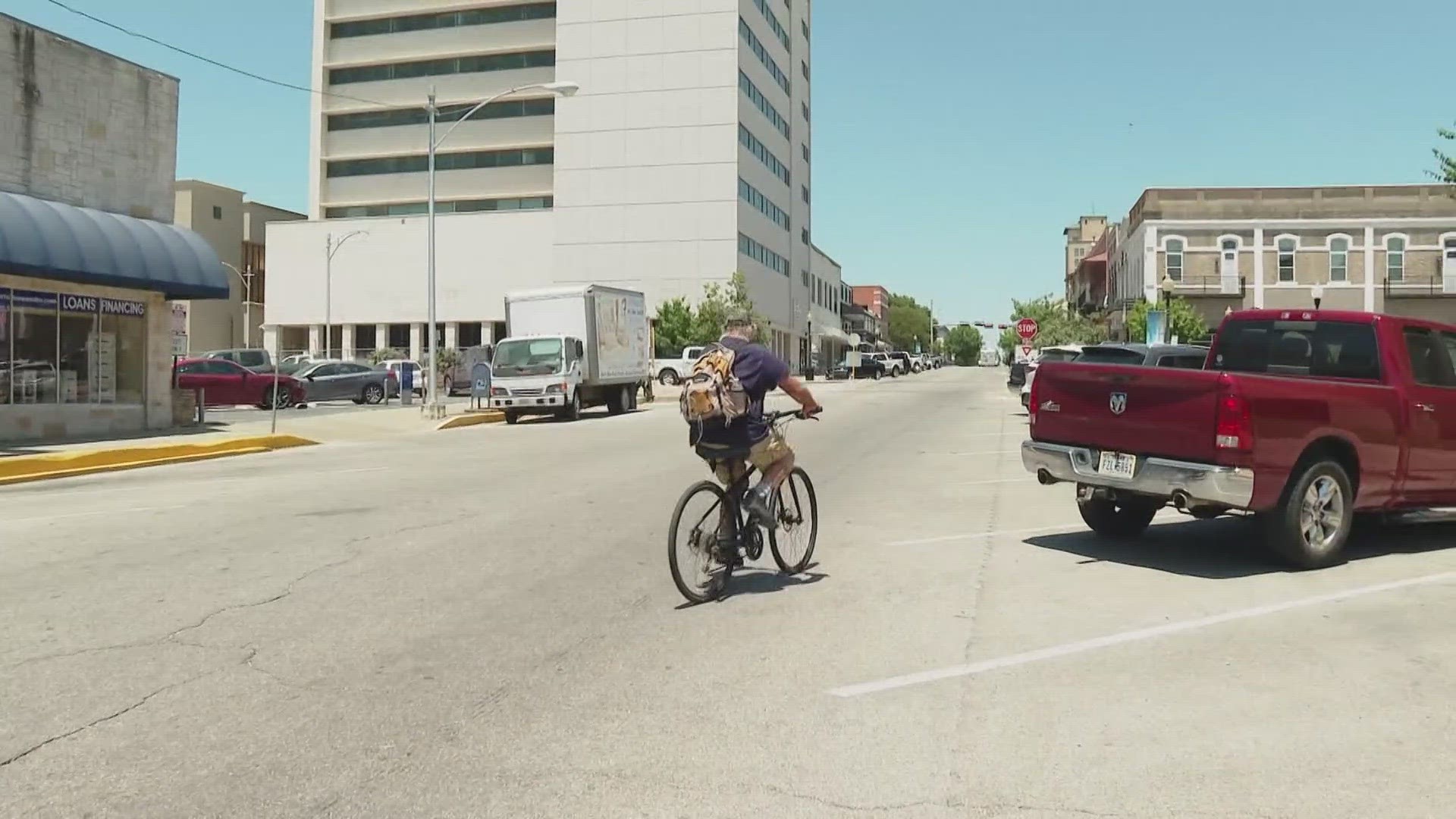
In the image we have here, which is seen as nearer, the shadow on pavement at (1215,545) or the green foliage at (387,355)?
the shadow on pavement at (1215,545)

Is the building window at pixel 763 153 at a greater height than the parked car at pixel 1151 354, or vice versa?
the building window at pixel 763 153

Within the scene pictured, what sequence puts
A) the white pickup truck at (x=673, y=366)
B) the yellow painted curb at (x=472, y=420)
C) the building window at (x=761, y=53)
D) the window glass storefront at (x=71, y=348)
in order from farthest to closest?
the building window at (x=761, y=53) < the white pickup truck at (x=673, y=366) < the yellow painted curb at (x=472, y=420) < the window glass storefront at (x=71, y=348)

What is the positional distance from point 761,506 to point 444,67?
75.8 m

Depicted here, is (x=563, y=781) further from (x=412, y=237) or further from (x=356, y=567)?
(x=412, y=237)

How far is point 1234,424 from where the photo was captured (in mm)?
7488

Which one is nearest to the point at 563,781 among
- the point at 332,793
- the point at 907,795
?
the point at 332,793

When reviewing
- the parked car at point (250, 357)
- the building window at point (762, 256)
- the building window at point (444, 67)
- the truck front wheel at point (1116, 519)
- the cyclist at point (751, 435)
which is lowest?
the truck front wheel at point (1116, 519)

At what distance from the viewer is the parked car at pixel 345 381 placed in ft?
114

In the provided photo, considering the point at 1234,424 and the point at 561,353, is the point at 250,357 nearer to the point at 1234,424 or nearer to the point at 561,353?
the point at 561,353

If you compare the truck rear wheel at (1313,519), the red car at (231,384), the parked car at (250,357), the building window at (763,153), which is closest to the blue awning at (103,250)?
the red car at (231,384)

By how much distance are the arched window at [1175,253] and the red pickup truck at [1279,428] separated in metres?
53.6

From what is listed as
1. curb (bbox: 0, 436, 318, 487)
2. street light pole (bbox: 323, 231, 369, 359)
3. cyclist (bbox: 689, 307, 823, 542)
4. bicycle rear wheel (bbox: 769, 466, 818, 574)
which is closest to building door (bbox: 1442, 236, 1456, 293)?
curb (bbox: 0, 436, 318, 487)

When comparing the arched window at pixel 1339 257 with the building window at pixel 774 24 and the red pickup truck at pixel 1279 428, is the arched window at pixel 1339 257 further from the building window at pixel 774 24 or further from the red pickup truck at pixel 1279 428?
the red pickup truck at pixel 1279 428

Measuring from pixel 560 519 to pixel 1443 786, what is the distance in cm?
776
